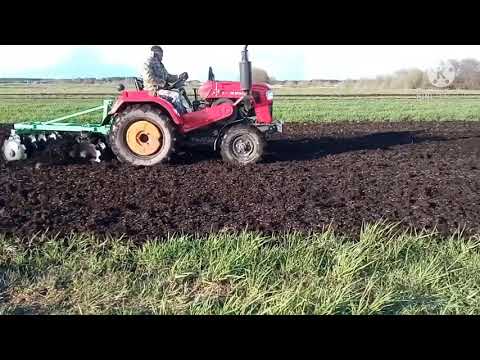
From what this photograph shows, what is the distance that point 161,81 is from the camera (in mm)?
7340

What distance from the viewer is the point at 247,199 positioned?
230 inches

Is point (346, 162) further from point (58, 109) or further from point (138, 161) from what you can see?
point (58, 109)

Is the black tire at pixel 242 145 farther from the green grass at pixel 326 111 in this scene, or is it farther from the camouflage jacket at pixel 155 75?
the green grass at pixel 326 111

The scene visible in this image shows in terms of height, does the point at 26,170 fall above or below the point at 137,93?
below

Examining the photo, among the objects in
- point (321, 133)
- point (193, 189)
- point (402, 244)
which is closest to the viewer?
point (402, 244)

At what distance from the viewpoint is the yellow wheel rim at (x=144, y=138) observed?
752cm

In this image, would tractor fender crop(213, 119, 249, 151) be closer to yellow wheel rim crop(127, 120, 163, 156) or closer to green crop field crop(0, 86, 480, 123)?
yellow wheel rim crop(127, 120, 163, 156)

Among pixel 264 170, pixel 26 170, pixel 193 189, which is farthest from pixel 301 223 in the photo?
pixel 26 170

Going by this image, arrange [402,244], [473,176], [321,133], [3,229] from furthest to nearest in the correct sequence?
1. [321,133]
2. [473,176]
3. [3,229]
4. [402,244]

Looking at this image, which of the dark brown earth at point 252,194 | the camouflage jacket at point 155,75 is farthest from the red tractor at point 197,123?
the dark brown earth at point 252,194

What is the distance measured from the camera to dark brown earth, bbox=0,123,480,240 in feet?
16.5

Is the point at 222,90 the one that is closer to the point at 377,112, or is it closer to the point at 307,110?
the point at 307,110

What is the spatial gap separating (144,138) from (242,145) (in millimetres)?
1331

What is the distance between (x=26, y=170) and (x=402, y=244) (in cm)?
503
